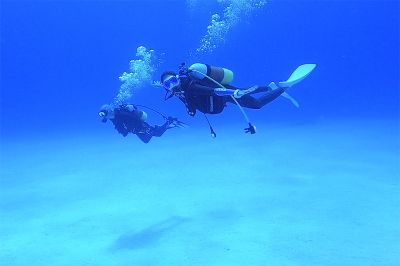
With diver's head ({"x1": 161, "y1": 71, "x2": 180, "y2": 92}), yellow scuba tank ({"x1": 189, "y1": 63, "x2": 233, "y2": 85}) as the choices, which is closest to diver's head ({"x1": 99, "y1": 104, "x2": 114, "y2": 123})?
diver's head ({"x1": 161, "y1": 71, "x2": 180, "y2": 92})

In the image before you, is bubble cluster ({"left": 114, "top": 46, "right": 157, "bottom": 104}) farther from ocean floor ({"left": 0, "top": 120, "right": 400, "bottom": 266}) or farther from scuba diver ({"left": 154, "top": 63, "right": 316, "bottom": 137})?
scuba diver ({"left": 154, "top": 63, "right": 316, "bottom": 137})

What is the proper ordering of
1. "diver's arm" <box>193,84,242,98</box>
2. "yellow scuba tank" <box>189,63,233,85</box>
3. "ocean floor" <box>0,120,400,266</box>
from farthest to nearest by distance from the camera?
"ocean floor" <box>0,120,400,266</box> < "yellow scuba tank" <box>189,63,233,85</box> < "diver's arm" <box>193,84,242,98</box>

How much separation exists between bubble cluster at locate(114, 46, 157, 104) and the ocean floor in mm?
2526

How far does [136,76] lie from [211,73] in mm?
11072

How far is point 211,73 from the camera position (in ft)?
19.5

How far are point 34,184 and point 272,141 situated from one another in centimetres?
962

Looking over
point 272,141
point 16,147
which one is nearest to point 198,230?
point 272,141

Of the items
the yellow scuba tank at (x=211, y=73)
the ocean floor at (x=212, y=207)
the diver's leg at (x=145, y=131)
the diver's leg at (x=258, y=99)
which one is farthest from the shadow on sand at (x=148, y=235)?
the yellow scuba tank at (x=211, y=73)

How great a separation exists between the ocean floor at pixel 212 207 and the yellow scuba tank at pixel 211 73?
2.87 meters

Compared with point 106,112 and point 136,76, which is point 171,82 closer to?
point 106,112

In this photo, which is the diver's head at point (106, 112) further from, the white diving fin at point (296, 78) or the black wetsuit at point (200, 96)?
the white diving fin at point (296, 78)

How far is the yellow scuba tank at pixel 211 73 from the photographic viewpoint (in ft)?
18.6

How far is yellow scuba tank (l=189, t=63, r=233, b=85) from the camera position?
5.68m

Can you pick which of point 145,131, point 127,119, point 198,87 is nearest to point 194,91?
point 198,87
